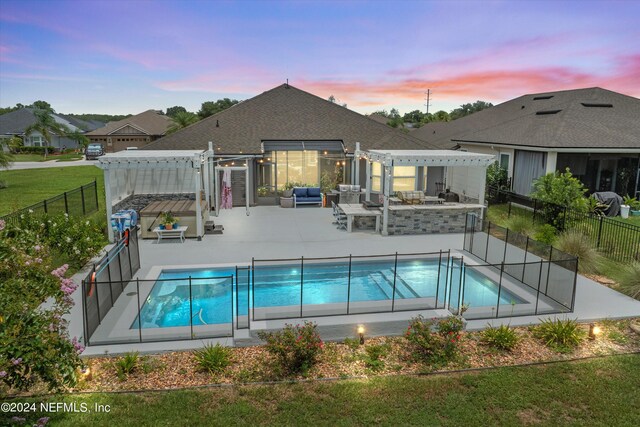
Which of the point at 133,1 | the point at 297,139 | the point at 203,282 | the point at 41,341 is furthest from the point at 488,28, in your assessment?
the point at 41,341

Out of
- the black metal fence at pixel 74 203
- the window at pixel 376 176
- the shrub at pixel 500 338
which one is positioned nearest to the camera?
the shrub at pixel 500 338

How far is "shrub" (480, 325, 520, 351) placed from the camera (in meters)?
8.99

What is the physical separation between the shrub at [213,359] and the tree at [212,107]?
64.1 meters

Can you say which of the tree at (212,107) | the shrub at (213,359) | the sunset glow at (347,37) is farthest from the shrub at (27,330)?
the tree at (212,107)

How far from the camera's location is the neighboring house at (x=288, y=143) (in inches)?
973

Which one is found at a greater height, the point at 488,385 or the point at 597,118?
the point at 597,118

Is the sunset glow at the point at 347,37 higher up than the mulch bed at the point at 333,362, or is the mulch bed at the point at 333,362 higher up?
the sunset glow at the point at 347,37

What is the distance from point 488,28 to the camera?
945 inches

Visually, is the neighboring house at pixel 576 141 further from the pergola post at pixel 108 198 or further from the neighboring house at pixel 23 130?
the neighboring house at pixel 23 130

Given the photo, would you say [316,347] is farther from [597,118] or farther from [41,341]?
[597,118]

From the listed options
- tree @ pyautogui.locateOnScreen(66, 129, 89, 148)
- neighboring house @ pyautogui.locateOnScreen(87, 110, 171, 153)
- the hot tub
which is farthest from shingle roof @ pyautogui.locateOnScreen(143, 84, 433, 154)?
tree @ pyautogui.locateOnScreen(66, 129, 89, 148)

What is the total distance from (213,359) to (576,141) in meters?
21.5

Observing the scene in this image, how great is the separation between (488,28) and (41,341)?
82.0 feet

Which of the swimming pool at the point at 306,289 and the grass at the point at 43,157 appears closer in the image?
the swimming pool at the point at 306,289
